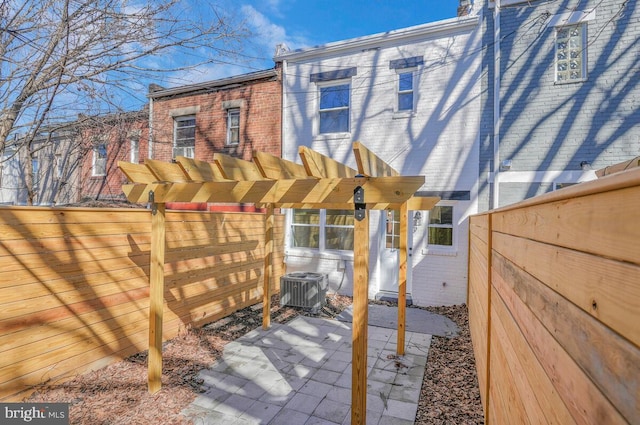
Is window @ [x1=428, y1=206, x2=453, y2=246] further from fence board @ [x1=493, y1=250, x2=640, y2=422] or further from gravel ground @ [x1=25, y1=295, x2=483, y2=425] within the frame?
fence board @ [x1=493, y1=250, x2=640, y2=422]

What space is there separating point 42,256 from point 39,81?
225cm

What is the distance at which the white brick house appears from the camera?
22.9ft

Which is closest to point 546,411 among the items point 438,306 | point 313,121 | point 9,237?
point 9,237

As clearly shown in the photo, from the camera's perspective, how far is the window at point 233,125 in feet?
30.4

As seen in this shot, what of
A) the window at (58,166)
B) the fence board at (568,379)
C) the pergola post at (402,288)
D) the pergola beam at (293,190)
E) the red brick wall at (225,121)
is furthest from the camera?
the window at (58,166)

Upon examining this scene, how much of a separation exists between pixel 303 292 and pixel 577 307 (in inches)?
229

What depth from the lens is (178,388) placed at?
11.8 feet

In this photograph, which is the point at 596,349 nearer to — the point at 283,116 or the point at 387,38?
the point at 387,38

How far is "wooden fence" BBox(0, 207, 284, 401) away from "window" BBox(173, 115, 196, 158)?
5104 millimetres

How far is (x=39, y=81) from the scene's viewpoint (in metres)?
3.87

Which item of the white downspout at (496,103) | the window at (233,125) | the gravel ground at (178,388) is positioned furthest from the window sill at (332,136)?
the gravel ground at (178,388)

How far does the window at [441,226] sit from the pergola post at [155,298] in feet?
19.1

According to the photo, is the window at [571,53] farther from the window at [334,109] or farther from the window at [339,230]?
the window at [339,230]

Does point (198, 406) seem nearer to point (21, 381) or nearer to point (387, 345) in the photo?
point (21, 381)
